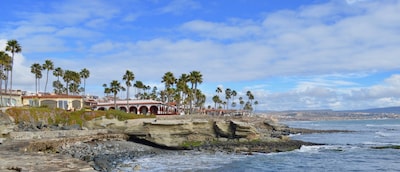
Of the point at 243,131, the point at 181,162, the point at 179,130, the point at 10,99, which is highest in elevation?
the point at 10,99

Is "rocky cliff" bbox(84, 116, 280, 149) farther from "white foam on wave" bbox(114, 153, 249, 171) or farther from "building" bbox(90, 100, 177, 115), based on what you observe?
"building" bbox(90, 100, 177, 115)

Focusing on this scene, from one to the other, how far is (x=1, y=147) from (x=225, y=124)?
27.2 m

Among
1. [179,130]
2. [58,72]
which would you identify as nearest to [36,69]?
[58,72]

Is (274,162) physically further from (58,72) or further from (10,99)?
(58,72)

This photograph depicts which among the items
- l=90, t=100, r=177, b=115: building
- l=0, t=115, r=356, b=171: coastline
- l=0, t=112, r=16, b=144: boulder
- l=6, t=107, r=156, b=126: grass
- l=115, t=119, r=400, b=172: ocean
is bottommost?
l=115, t=119, r=400, b=172: ocean

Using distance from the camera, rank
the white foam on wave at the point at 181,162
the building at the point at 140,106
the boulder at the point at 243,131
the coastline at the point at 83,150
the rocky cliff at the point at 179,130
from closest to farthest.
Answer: the coastline at the point at 83,150 → the white foam on wave at the point at 181,162 → the rocky cliff at the point at 179,130 → the boulder at the point at 243,131 → the building at the point at 140,106

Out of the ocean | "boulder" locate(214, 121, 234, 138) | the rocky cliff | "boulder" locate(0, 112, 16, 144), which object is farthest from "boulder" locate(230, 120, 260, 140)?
"boulder" locate(0, 112, 16, 144)

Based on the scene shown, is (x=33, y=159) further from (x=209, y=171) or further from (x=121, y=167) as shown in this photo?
(x=209, y=171)

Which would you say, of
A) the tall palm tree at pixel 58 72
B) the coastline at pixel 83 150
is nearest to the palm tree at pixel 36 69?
the tall palm tree at pixel 58 72

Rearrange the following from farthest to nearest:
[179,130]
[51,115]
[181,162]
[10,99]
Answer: [10,99] < [51,115] < [179,130] < [181,162]

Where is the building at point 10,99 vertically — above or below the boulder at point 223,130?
A: above

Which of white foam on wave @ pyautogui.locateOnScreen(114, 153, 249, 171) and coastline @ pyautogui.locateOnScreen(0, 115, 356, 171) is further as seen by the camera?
white foam on wave @ pyautogui.locateOnScreen(114, 153, 249, 171)

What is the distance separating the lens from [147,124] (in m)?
44.5

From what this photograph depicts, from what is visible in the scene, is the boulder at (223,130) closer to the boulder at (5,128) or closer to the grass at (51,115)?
the grass at (51,115)
